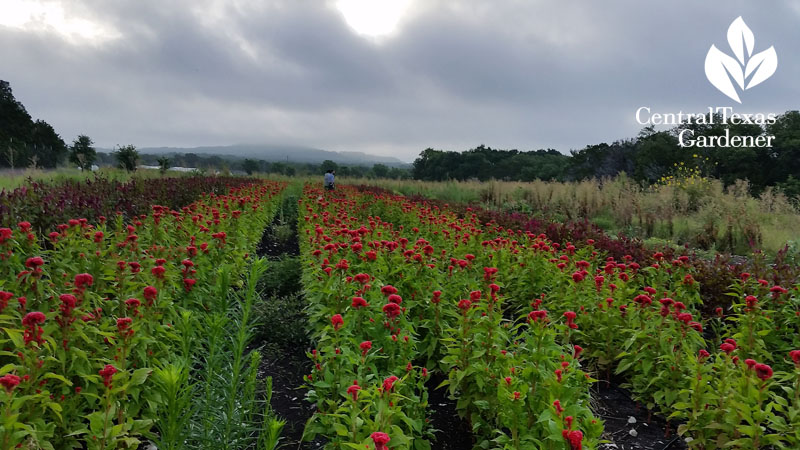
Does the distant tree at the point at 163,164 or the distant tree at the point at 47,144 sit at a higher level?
the distant tree at the point at 47,144

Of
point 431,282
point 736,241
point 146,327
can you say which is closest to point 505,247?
point 431,282

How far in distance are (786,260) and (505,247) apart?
4003 millimetres

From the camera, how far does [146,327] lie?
253cm

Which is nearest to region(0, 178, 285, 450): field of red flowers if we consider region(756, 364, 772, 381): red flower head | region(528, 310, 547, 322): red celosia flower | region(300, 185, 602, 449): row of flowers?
region(300, 185, 602, 449): row of flowers

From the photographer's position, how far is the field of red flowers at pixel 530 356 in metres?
2.09

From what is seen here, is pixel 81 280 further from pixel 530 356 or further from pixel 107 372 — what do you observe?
pixel 530 356

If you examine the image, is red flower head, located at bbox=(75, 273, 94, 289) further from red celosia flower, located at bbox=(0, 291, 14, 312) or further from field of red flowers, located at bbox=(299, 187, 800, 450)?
field of red flowers, located at bbox=(299, 187, 800, 450)

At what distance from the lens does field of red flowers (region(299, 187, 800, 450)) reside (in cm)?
209

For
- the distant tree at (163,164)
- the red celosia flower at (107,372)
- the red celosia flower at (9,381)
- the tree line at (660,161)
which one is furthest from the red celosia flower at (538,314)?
the distant tree at (163,164)

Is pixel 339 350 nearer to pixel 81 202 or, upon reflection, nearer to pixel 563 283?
pixel 563 283

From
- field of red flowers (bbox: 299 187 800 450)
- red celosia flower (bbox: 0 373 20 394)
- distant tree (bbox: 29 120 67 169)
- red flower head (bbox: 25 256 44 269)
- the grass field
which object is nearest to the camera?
red celosia flower (bbox: 0 373 20 394)

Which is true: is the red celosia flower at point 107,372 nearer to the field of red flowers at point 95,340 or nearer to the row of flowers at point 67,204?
the field of red flowers at point 95,340

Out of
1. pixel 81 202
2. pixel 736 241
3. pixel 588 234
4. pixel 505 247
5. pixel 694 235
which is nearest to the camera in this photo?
pixel 505 247

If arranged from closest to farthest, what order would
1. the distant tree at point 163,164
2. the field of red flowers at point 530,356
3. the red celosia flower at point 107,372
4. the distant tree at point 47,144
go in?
the red celosia flower at point 107,372, the field of red flowers at point 530,356, the distant tree at point 163,164, the distant tree at point 47,144
